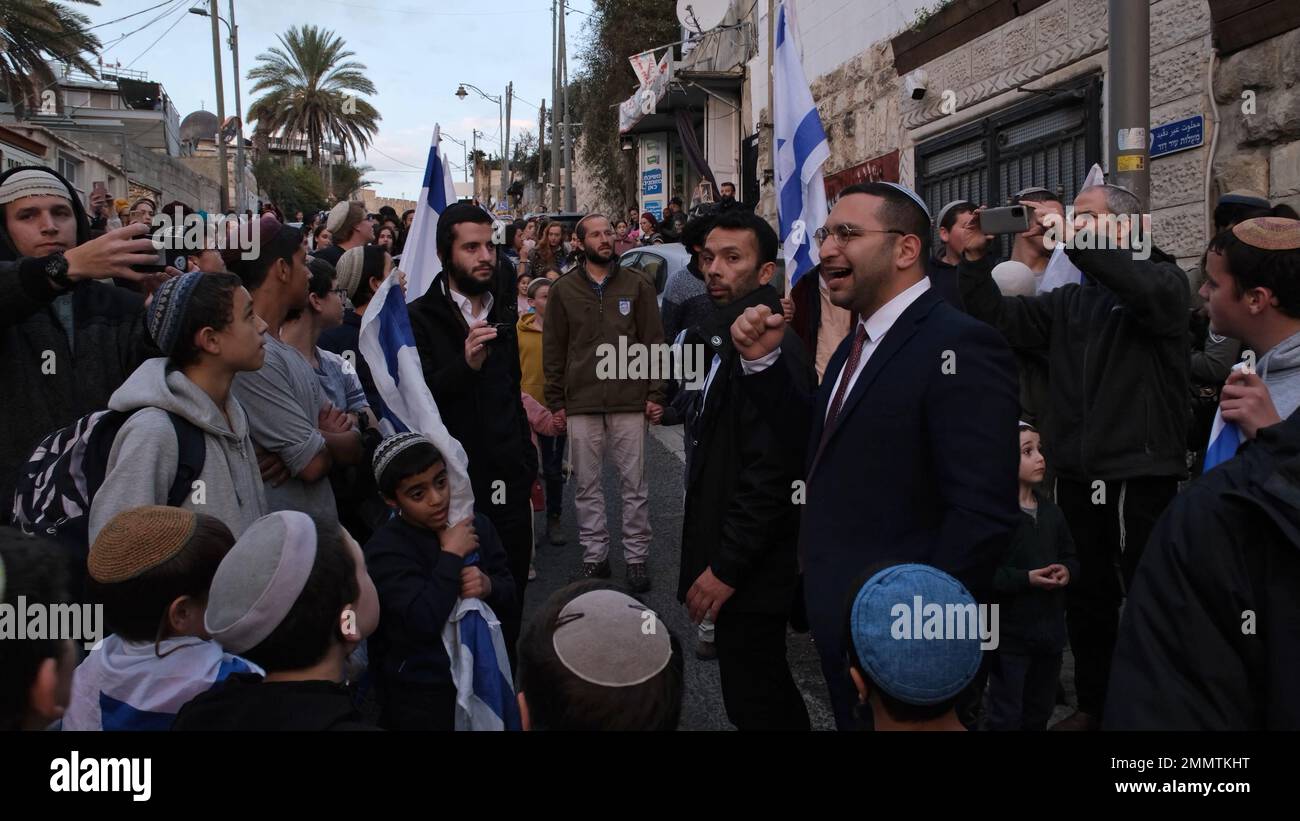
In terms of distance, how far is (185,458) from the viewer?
2.98m

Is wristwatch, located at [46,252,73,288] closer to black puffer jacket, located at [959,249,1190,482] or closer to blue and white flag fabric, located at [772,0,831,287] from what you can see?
blue and white flag fabric, located at [772,0,831,287]

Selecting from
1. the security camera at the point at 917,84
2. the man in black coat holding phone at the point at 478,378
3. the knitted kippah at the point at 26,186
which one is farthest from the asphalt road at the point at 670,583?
the security camera at the point at 917,84

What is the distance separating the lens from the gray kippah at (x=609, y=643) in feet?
6.52

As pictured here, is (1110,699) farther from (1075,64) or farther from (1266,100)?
(1075,64)

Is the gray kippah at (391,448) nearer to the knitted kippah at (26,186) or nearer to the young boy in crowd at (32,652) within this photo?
the young boy in crowd at (32,652)

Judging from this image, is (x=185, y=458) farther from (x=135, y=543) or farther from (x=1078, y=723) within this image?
(x=1078, y=723)

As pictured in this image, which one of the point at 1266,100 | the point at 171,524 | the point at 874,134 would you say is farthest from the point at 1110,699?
the point at 874,134

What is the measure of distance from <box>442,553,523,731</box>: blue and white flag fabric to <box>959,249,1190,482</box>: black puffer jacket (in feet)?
7.69

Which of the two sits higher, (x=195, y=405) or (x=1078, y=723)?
(x=195, y=405)

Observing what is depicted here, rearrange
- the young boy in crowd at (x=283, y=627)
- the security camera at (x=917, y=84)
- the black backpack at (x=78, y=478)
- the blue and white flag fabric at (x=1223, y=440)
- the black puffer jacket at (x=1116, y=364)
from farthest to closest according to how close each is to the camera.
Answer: the security camera at (x=917, y=84) < the black puffer jacket at (x=1116, y=364) < the black backpack at (x=78, y=478) < the blue and white flag fabric at (x=1223, y=440) < the young boy in crowd at (x=283, y=627)

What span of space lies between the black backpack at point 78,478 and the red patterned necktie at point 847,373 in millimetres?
1809

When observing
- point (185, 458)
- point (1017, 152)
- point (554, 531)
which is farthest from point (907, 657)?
point (1017, 152)

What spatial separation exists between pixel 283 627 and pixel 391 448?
1255 mm
